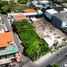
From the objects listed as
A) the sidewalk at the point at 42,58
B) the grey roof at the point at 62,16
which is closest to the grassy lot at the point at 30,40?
the sidewalk at the point at 42,58

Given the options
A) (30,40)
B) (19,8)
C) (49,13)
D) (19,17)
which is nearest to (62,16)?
(49,13)

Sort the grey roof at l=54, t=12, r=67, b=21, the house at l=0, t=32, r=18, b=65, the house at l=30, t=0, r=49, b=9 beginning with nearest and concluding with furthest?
the house at l=0, t=32, r=18, b=65 < the grey roof at l=54, t=12, r=67, b=21 < the house at l=30, t=0, r=49, b=9

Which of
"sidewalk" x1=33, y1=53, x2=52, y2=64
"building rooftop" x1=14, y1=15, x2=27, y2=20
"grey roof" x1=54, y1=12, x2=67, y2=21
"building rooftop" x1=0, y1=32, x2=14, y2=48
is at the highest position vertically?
"building rooftop" x1=0, y1=32, x2=14, y2=48

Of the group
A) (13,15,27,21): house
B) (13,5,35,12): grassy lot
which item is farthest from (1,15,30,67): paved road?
(13,5,35,12): grassy lot

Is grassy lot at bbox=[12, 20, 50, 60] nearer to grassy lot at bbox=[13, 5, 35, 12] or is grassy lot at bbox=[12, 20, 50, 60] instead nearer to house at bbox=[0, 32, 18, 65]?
house at bbox=[0, 32, 18, 65]

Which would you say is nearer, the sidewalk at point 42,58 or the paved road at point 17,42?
the sidewalk at point 42,58

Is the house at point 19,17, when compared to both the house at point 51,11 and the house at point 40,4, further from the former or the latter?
the house at point 40,4

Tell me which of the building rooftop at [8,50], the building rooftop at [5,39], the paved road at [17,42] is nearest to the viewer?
the building rooftop at [8,50]

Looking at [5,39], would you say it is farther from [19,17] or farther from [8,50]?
[19,17]

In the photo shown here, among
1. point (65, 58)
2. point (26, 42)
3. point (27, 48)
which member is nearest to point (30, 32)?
point (26, 42)
